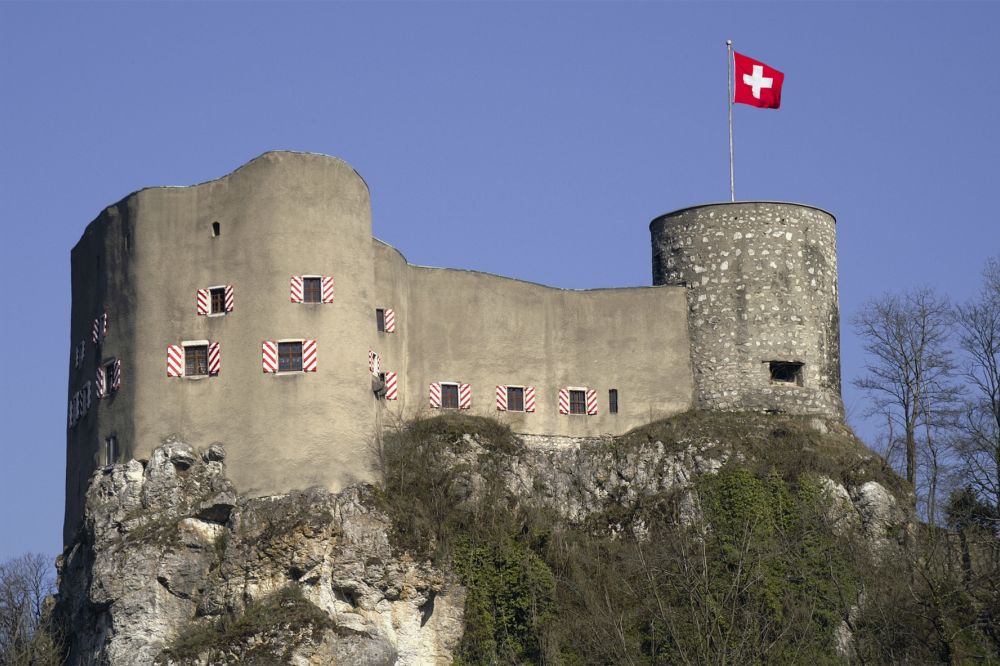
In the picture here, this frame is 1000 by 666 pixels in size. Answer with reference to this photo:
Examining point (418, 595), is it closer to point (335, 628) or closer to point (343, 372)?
point (335, 628)

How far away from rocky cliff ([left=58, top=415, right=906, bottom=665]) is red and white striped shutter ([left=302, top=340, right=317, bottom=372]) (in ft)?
10.9

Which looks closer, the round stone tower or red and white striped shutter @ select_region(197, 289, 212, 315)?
red and white striped shutter @ select_region(197, 289, 212, 315)

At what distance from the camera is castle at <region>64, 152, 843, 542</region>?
56.3 m

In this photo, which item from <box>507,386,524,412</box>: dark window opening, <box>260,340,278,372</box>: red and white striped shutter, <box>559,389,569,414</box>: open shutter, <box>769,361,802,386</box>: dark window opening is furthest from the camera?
<box>769,361,802,386</box>: dark window opening

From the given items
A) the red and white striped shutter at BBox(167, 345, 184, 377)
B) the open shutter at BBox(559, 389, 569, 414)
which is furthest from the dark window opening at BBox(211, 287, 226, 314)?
the open shutter at BBox(559, 389, 569, 414)

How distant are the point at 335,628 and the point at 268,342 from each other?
332 inches

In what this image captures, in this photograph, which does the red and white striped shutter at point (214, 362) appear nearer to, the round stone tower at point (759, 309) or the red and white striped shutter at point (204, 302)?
the red and white striped shutter at point (204, 302)

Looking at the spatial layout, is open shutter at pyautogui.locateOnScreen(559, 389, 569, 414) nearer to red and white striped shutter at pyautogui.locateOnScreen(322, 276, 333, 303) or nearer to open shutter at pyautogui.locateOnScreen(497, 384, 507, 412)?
open shutter at pyautogui.locateOnScreen(497, 384, 507, 412)

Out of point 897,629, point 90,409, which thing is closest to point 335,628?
point 90,409

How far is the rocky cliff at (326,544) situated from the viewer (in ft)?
175

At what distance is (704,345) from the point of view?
6347cm

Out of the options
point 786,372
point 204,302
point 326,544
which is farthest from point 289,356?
point 786,372

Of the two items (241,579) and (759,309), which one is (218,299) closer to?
(241,579)

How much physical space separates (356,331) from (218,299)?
4.04 m
